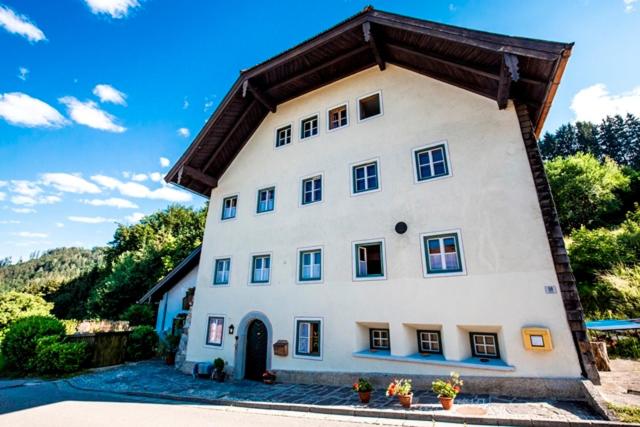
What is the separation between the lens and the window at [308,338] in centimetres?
997

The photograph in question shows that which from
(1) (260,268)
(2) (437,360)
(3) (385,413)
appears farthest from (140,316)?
(2) (437,360)

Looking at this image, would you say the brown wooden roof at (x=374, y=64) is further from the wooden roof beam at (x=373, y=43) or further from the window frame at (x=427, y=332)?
the window frame at (x=427, y=332)

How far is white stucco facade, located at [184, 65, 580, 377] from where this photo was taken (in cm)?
755

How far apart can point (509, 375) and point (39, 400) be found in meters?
12.8

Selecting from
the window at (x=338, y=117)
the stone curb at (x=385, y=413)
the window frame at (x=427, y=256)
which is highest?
the window at (x=338, y=117)

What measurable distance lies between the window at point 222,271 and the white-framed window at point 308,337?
425cm

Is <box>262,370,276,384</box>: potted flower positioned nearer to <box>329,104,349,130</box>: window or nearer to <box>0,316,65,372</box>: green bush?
<box>329,104,349,130</box>: window

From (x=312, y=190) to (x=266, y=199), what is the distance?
7.75 feet

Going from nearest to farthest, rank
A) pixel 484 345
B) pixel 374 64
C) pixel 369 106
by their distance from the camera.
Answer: pixel 484 345 → pixel 374 64 → pixel 369 106

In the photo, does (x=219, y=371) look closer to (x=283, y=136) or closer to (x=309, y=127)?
(x=283, y=136)

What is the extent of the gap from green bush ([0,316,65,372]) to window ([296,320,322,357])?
38.5ft

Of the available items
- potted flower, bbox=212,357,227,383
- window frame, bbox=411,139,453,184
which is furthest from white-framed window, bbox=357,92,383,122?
potted flower, bbox=212,357,227,383

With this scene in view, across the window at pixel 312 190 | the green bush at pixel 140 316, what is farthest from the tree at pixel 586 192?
the green bush at pixel 140 316

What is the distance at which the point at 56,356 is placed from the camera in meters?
12.7
